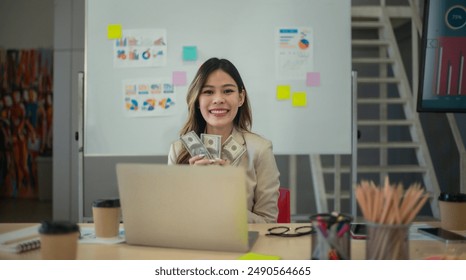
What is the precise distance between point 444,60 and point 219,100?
1.49m

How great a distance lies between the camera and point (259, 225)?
1345 mm

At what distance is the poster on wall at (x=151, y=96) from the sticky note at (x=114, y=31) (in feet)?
0.92

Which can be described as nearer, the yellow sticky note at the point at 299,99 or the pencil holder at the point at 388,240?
the pencil holder at the point at 388,240

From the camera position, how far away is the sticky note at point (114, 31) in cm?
298

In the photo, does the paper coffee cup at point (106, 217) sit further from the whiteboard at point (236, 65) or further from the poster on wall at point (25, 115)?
the poster on wall at point (25, 115)

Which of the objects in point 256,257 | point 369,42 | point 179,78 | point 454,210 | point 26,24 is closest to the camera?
point 256,257

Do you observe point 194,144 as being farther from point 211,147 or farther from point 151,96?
point 151,96

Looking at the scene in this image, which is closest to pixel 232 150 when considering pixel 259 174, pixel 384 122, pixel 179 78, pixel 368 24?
pixel 259 174

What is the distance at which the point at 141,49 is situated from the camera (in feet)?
9.77

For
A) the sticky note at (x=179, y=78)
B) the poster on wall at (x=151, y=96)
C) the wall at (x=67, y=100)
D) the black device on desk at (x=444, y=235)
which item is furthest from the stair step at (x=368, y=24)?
the black device on desk at (x=444, y=235)

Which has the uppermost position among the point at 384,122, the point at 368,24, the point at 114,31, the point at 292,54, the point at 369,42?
the point at 368,24
